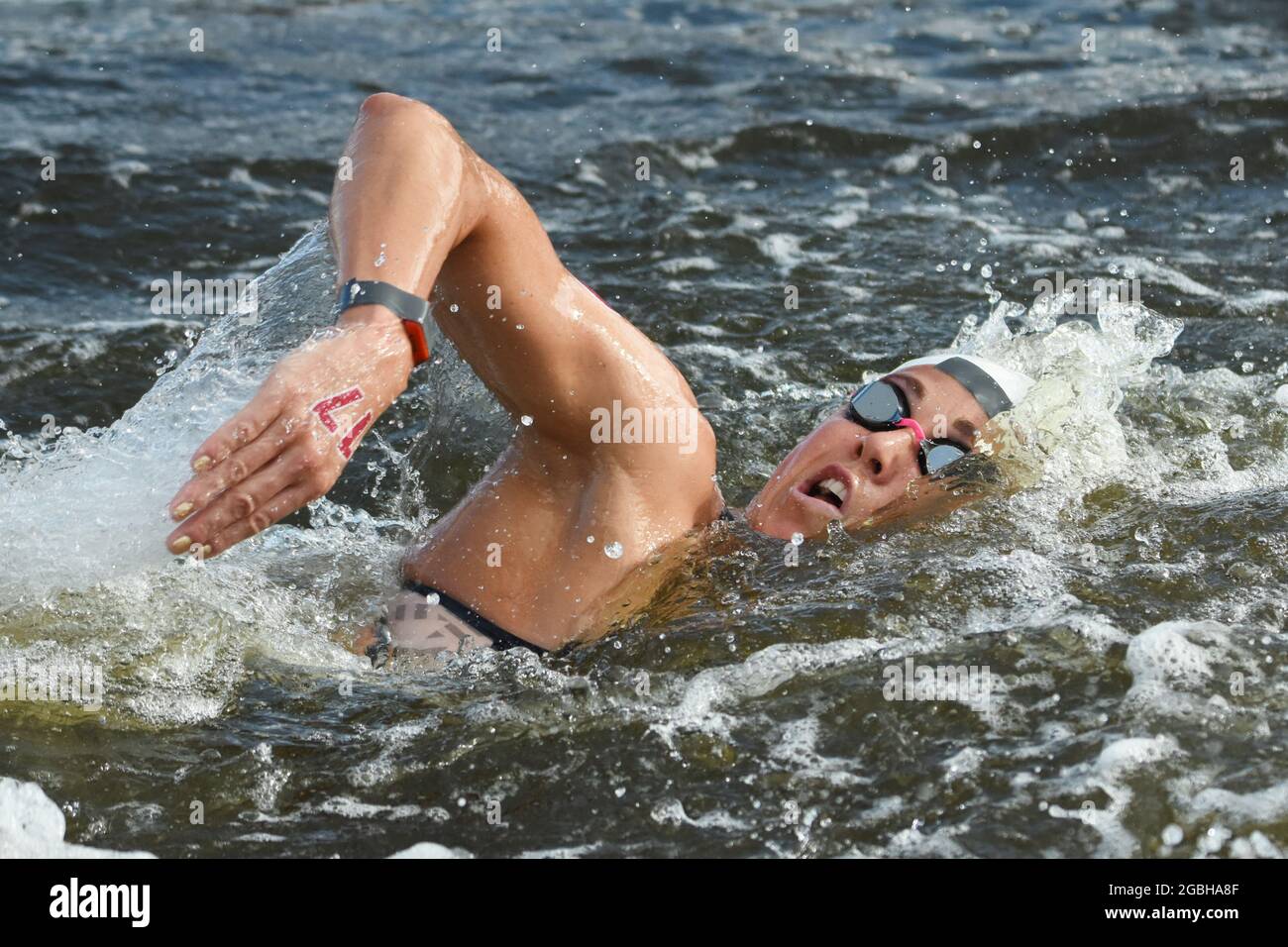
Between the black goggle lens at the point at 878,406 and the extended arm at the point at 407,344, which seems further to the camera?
the black goggle lens at the point at 878,406

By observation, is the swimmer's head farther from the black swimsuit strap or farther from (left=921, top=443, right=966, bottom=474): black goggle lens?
the black swimsuit strap

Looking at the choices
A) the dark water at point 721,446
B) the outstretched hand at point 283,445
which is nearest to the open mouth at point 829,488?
the dark water at point 721,446

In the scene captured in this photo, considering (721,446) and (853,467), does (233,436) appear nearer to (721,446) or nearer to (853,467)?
(853,467)

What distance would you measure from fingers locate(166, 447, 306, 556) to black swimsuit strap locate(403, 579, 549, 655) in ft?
4.25

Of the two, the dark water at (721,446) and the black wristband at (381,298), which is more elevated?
the black wristband at (381,298)

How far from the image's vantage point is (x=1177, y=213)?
8.41 metres

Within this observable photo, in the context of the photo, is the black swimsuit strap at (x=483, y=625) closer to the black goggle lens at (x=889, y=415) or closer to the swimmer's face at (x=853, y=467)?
the swimmer's face at (x=853, y=467)

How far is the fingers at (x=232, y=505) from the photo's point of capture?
2.79 m

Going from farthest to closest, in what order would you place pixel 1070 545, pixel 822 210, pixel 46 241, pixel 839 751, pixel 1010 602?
pixel 822 210, pixel 46 241, pixel 1070 545, pixel 1010 602, pixel 839 751

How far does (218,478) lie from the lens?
2.79 metres

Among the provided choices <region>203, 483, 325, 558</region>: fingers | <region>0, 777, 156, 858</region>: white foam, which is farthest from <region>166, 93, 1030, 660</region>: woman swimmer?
<region>0, 777, 156, 858</region>: white foam
